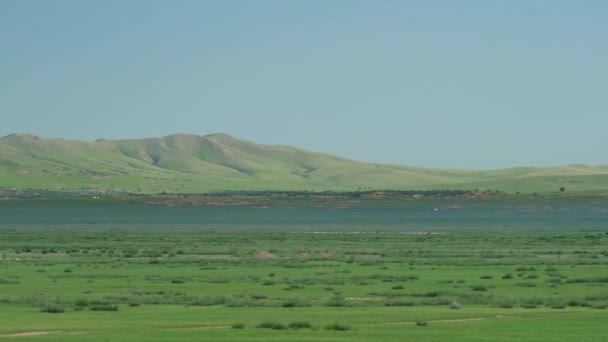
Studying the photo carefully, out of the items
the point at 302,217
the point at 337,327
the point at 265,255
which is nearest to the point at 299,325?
the point at 337,327

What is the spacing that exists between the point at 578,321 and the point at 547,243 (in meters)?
47.1

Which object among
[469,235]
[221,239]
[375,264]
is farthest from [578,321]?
[469,235]

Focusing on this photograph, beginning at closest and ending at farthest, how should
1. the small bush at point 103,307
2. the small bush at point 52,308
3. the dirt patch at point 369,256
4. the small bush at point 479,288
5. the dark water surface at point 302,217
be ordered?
the small bush at point 52,308 → the small bush at point 103,307 → the small bush at point 479,288 → the dirt patch at point 369,256 → the dark water surface at point 302,217

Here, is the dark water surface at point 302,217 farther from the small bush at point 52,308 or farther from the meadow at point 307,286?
the small bush at point 52,308

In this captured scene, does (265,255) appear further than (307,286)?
Yes

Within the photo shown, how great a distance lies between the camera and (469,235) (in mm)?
89438

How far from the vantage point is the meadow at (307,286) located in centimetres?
2766

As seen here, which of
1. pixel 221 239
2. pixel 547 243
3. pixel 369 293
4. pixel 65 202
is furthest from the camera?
pixel 65 202

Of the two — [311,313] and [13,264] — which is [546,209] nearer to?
[13,264]

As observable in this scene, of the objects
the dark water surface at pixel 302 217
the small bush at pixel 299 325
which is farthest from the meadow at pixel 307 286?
the dark water surface at pixel 302 217

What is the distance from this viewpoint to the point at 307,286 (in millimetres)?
42219

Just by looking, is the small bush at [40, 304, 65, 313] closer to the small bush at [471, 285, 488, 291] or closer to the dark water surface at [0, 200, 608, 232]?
the small bush at [471, 285, 488, 291]

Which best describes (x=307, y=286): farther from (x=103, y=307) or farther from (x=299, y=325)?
(x=299, y=325)

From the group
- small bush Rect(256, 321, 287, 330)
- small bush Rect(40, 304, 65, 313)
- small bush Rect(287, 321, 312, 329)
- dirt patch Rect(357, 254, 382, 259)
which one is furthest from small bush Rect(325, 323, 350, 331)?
dirt patch Rect(357, 254, 382, 259)
